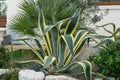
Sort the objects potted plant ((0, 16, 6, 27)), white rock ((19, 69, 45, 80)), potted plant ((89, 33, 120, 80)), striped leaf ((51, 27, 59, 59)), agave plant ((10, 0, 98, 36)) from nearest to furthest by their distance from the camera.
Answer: white rock ((19, 69, 45, 80)) → potted plant ((89, 33, 120, 80)) → striped leaf ((51, 27, 59, 59)) → agave plant ((10, 0, 98, 36)) → potted plant ((0, 16, 6, 27))

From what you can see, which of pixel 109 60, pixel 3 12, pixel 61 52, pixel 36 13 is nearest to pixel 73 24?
pixel 61 52

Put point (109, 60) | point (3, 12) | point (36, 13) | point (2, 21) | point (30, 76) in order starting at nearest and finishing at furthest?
1. point (30, 76)
2. point (109, 60)
3. point (36, 13)
4. point (2, 21)
5. point (3, 12)

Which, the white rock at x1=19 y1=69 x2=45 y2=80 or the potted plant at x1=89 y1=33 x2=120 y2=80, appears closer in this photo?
Result: the white rock at x1=19 y1=69 x2=45 y2=80

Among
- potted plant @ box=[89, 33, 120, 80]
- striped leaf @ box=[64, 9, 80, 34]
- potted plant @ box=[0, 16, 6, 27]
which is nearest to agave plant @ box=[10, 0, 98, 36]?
striped leaf @ box=[64, 9, 80, 34]

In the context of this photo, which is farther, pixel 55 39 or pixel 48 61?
pixel 55 39

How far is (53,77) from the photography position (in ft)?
14.3

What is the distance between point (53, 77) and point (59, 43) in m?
0.63

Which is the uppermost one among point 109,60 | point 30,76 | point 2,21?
point 2,21

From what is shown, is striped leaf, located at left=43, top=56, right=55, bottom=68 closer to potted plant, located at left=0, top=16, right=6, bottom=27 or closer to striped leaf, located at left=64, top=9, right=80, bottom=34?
striped leaf, located at left=64, top=9, right=80, bottom=34

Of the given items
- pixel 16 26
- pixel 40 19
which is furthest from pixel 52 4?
pixel 40 19

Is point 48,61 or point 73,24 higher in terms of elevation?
point 73,24

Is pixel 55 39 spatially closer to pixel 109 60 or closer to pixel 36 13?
pixel 109 60

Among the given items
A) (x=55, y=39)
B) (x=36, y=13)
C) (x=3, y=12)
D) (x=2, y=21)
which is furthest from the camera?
(x=3, y=12)

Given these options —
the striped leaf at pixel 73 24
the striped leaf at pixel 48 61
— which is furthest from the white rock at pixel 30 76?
the striped leaf at pixel 73 24
